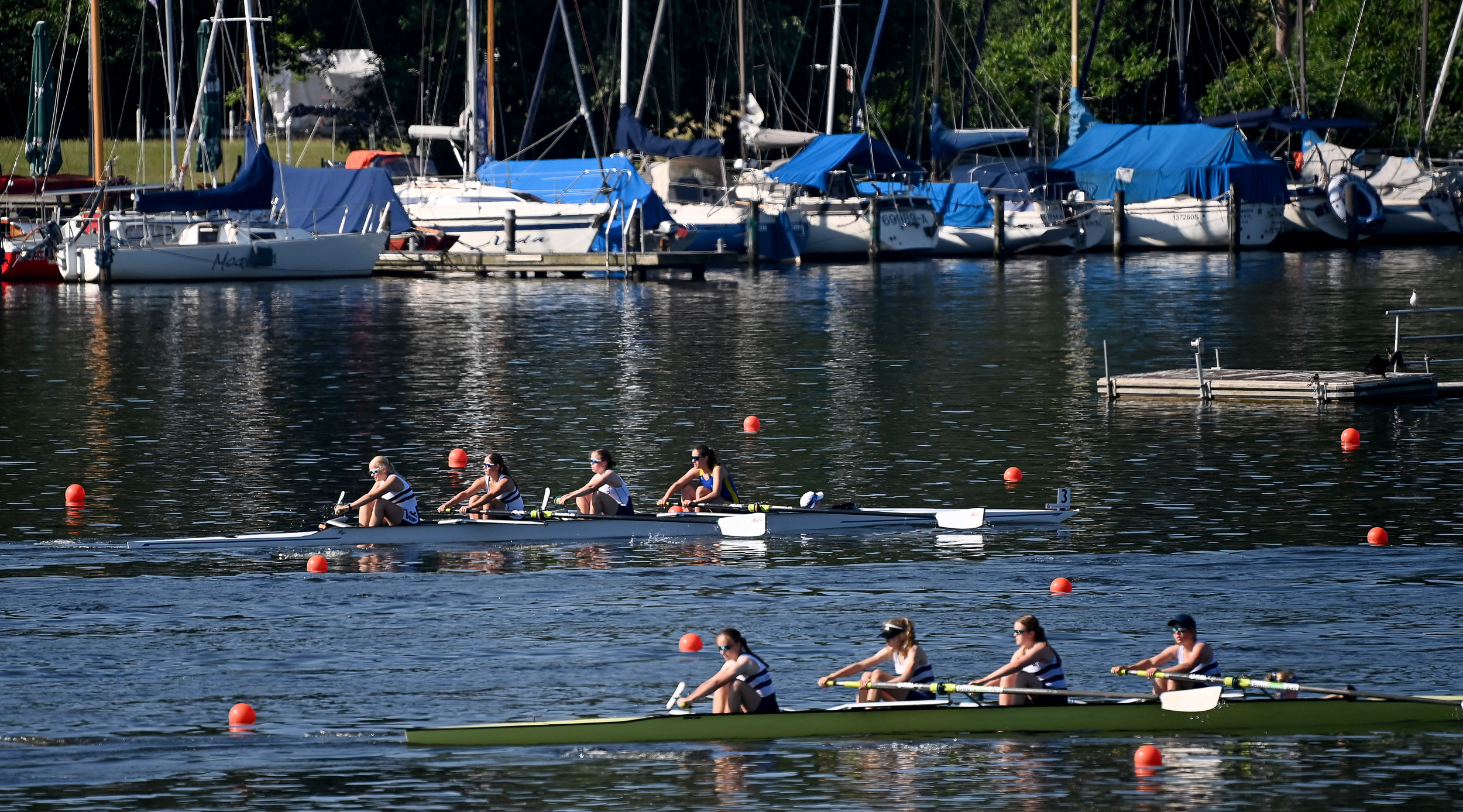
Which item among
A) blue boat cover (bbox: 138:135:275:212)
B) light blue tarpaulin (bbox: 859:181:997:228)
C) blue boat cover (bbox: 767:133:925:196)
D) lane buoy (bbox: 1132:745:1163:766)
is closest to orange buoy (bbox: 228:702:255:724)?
lane buoy (bbox: 1132:745:1163:766)

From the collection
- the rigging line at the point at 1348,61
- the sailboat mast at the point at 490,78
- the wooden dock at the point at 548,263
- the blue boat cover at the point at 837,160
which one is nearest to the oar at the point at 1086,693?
the wooden dock at the point at 548,263

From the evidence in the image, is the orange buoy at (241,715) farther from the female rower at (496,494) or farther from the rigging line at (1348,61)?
the rigging line at (1348,61)

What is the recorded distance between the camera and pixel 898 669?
18828 mm

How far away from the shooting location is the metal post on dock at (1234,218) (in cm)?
7688

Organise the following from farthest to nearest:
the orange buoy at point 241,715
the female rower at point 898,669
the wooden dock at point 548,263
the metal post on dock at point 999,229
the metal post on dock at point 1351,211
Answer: the metal post on dock at point 1351,211 < the metal post on dock at point 999,229 < the wooden dock at point 548,263 < the orange buoy at point 241,715 < the female rower at point 898,669

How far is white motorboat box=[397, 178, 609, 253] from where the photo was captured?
235 feet

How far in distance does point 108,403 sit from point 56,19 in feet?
Answer: 153

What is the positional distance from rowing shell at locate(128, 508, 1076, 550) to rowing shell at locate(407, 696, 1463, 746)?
8.44 metres

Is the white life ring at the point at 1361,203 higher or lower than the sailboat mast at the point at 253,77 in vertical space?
lower

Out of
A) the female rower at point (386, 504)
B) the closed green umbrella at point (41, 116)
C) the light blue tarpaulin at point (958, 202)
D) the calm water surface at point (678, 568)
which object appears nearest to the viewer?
the calm water surface at point (678, 568)

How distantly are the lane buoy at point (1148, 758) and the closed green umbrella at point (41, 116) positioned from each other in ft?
209

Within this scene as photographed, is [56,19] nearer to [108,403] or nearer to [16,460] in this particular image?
[108,403]

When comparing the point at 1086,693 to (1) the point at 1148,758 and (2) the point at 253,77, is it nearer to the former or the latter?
(1) the point at 1148,758

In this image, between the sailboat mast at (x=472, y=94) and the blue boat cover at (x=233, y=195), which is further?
the sailboat mast at (x=472, y=94)
